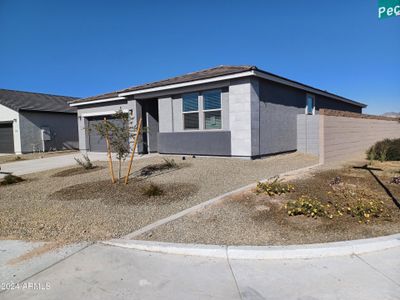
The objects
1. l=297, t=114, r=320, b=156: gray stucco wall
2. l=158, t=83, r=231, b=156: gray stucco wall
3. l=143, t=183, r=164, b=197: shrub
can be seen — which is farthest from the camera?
l=297, t=114, r=320, b=156: gray stucco wall

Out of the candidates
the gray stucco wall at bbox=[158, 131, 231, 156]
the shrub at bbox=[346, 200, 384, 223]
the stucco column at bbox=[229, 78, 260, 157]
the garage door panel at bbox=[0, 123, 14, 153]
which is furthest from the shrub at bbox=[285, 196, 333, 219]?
the garage door panel at bbox=[0, 123, 14, 153]

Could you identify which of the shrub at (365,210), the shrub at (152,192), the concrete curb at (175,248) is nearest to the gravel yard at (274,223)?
the shrub at (365,210)

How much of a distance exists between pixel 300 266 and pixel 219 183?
4.46 meters

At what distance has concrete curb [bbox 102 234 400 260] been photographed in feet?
12.1

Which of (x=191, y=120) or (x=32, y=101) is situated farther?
(x=32, y=101)

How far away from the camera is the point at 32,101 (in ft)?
79.3

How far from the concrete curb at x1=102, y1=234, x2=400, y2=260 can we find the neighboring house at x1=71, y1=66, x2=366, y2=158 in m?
6.98

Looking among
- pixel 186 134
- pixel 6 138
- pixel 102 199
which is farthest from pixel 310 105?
pixel 6 138

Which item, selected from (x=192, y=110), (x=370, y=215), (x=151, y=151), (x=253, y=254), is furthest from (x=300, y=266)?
(x=151, y=151)

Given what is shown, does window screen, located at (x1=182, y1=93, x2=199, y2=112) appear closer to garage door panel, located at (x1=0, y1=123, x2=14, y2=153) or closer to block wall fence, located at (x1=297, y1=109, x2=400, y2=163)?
block wall fence, located at (x1=297, y1=109, x2=400, y2=163)

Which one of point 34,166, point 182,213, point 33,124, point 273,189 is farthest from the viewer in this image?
point 33,124

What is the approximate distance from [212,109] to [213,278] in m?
9.94

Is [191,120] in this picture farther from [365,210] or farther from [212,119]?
[365,210]

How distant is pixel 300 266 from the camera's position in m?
3.46
